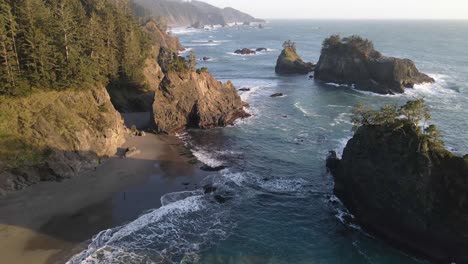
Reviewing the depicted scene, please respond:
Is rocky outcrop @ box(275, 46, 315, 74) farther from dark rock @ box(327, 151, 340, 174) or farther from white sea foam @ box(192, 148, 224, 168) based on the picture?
dark rock @ box(327, 151, 340, 174)

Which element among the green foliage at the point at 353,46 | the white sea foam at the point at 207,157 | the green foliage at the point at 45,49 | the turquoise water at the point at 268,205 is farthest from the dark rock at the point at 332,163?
the green foliage at the point at 353,46

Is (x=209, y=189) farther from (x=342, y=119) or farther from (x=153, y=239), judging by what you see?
(x=342, y=119)

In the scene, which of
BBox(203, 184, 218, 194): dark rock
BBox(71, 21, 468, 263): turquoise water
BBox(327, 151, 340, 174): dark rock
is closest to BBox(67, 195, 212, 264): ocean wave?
BBox(71, 21, 468, 263): turquoise water

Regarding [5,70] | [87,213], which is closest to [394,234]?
[87,213]

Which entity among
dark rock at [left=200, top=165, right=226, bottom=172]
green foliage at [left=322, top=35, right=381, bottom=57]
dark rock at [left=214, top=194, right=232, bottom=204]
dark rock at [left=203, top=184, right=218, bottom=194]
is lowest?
dark rock at [left=214, top=194, right=232, bottom=204]

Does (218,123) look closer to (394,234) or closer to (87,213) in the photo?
(87,213)

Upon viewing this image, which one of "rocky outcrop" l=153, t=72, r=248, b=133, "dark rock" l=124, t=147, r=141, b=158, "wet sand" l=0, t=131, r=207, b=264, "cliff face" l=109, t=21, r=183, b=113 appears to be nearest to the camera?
"wet sand" l=0, t=131, r=207, b=264

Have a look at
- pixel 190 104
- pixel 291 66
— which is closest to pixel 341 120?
pixel 190 104
